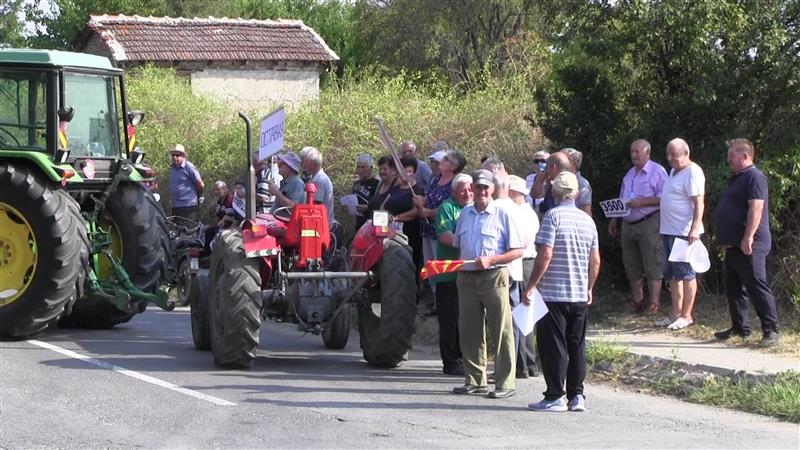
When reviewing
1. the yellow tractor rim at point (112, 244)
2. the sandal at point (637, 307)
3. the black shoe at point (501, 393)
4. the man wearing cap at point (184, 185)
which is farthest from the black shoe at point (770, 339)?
the man wearing cap at point (184, 185)

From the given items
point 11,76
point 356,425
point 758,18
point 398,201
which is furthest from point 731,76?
point 11,76

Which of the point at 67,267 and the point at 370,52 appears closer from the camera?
the point at 67,267

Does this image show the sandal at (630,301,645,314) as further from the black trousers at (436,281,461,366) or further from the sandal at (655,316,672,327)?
the black trousers at (436,281,461,366)

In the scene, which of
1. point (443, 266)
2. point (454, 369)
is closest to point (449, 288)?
point (454, 369)

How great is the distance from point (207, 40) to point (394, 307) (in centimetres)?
2499

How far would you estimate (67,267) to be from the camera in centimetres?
1303

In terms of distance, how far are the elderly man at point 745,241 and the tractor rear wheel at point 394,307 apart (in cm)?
300

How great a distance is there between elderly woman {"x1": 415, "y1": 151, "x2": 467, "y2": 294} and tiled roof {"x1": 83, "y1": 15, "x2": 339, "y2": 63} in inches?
841

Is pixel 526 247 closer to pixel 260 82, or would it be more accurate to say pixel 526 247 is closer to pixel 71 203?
pixel 71 203

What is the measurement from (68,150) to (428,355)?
4.43 metres

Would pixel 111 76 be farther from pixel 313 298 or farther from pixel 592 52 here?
pixel 592 52

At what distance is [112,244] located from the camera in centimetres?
1456

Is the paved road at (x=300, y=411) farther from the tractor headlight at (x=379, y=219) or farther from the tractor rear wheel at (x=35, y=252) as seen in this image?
the tractor headlight at (x=379, y=219)

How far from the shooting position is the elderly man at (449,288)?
11.4 meters
